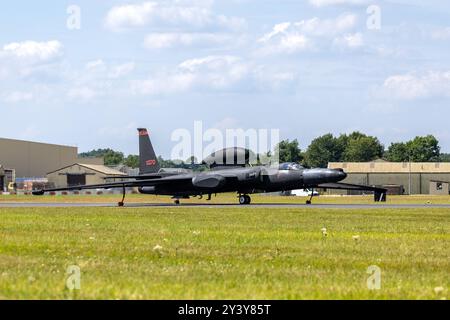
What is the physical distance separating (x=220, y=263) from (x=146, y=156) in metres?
48.5

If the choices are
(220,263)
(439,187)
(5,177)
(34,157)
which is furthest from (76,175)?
(220,263)

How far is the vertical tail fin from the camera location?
6319 cm

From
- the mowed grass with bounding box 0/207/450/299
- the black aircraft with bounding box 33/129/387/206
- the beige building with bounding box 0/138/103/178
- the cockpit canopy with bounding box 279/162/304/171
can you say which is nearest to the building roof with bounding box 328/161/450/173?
the beige building with bounding box 0/138/103/178

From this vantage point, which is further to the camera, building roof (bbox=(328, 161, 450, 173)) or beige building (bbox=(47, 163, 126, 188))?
building roof (bbox=(328, 161, 450, 173))

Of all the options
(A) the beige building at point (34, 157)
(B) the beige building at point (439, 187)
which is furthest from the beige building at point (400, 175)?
(A) the beige building at point (34, 157)

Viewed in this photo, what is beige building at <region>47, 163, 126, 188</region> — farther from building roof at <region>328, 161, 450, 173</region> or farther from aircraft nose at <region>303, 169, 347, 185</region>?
aircraft nose at <region>303, 169, 347, 185</region>

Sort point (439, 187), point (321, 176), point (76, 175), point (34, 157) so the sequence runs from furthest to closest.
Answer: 1. point (34, 157)
2. point (76, 175)
3. point (439, 187)
4. point (321, 176)

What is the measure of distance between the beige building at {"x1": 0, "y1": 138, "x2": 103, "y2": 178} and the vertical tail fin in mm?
96079

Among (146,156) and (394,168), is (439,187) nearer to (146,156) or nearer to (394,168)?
(394,168)

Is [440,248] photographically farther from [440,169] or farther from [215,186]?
[440,169]

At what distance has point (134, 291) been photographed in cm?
1123

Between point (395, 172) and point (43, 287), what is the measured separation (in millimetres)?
151276

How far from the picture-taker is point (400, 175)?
6245 inches

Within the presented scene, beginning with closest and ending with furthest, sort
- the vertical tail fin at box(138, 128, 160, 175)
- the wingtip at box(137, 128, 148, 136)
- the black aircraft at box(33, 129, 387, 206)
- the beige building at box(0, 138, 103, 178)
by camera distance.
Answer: the black aircraft at box(33, 129, 387, 206) → the vertical tail fin at box(138, 128, 160, 175) → the wingtip at box(137, 128, 148, 136) → the beige building at box(0, 138, 103, 178)
